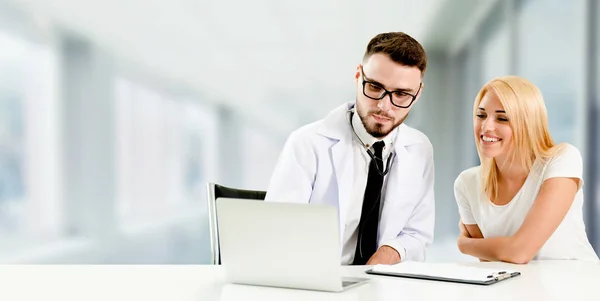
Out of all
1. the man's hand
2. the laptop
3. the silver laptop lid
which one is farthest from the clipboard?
the man's hand

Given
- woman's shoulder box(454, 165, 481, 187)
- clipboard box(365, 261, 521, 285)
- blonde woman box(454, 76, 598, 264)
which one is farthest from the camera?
woman's shoulder box(454, 165, 481, 187)

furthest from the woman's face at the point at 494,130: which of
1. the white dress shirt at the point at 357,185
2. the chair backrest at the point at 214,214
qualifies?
the chair backrest at the point at 214,214

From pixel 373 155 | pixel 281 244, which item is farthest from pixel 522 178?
pixel 281 244

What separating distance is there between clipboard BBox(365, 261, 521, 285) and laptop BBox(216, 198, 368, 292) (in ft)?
0.59

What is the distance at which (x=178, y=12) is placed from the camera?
672cm

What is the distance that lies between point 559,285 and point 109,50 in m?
5.75

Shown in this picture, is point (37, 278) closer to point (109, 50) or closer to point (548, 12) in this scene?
point (548, 12)

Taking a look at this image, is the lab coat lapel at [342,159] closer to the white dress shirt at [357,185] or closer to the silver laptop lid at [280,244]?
the white dress shirt at [357,185]

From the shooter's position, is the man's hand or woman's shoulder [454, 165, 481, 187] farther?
woman's shoulder [454, 165, 481, 187]

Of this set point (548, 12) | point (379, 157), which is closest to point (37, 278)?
point (379, 157)

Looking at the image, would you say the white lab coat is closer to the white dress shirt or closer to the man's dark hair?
the white dress shirt

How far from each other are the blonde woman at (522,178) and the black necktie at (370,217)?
1.14ft

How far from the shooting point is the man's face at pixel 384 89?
104 inches

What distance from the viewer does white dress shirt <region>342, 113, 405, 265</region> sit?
2809 millimetres
